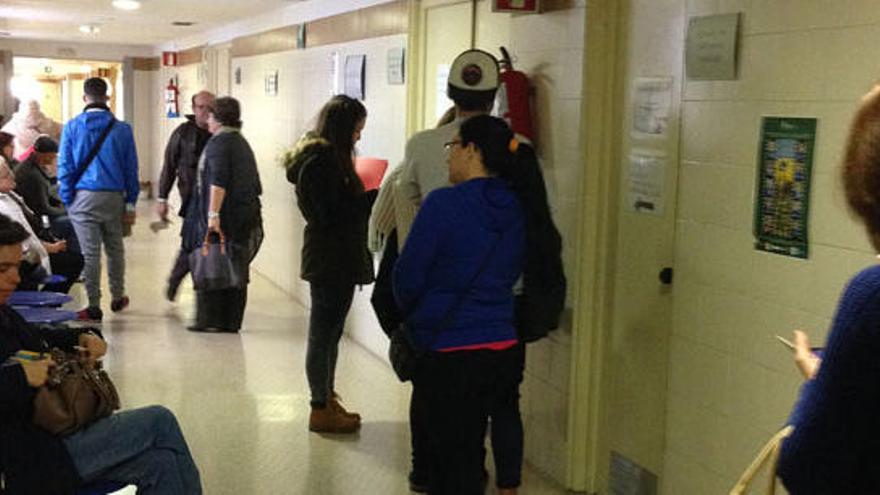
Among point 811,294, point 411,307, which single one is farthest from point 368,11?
point 811,294

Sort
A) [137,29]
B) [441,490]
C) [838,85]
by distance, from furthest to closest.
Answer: [137,29] → [441,490] → [838,85]

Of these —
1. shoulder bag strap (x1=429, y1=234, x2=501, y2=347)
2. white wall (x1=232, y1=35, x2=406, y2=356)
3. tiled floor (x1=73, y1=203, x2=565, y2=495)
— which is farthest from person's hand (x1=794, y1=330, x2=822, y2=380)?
white wall (x1=232, y1=35, x2=406, y2=356)

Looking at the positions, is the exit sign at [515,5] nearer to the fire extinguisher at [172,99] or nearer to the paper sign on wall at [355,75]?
the paper sign on wall at [355,75]

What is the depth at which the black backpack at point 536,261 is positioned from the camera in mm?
2916

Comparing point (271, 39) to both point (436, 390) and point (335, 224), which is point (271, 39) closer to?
point (335, 224)

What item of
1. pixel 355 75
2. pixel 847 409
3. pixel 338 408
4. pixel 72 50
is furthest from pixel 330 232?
pixel 72 50

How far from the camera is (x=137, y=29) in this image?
1173 cm

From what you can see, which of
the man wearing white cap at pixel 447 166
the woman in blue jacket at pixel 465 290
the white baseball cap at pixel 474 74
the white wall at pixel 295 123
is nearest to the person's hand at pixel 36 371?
the woman in blue jacket at pixel 465 290

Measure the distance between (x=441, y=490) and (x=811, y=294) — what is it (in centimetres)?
120

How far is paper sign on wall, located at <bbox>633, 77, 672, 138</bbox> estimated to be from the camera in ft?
10.8

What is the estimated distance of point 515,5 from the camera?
379 centimetres

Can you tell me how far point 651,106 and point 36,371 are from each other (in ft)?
6.72

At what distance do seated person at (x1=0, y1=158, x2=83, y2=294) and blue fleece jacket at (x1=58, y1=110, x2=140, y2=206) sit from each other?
0.50m

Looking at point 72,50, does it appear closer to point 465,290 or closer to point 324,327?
point 324,327
